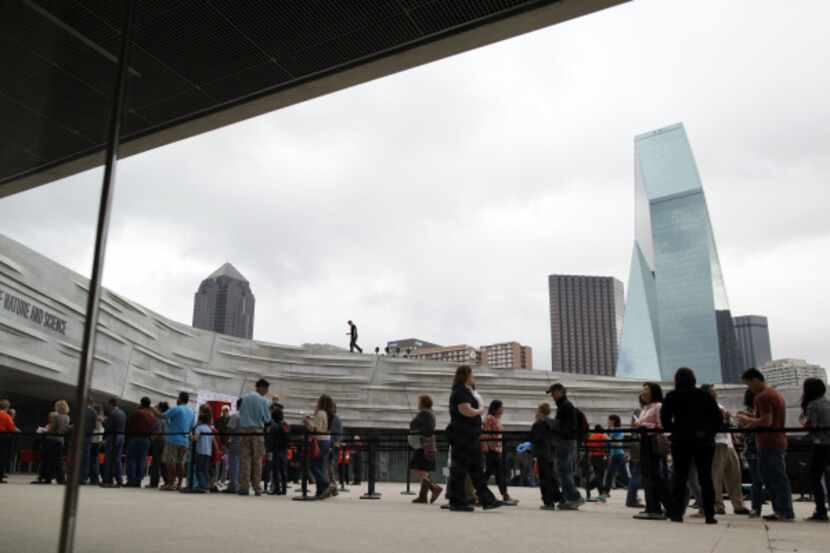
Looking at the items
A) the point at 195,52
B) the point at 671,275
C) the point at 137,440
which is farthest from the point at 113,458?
the point at 671,275

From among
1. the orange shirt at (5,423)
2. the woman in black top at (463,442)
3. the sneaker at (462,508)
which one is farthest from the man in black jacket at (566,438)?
the orange shirt at (5,423)

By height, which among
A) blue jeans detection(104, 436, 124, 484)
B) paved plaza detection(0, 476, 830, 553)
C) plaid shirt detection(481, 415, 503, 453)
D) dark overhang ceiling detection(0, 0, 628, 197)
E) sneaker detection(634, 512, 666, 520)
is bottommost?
sneaker detection(634, 512, 666, 520)

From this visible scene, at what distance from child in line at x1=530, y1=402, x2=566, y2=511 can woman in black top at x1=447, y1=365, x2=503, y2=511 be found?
1.26 meters

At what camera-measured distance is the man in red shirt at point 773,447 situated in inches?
280

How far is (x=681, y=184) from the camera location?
7700 centimetres

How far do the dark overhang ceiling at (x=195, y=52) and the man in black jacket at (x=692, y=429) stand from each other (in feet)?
12.9

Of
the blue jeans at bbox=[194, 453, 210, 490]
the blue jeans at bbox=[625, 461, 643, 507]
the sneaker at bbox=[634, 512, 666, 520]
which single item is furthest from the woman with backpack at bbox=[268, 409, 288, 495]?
the sneaker at bbox=[634, 512, 666, 520]

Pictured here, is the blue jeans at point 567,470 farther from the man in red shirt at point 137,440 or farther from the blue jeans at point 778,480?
the man in red shirt at point 137,440

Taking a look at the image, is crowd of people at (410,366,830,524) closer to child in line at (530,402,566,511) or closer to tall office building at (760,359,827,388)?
child in line at (530,402,566,511)

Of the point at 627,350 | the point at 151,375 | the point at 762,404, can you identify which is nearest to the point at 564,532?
the point at 762,404

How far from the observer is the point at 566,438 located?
8.73 m

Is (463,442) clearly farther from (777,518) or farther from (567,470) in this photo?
(777,518)

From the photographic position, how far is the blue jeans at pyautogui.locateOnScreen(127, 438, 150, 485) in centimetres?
1191

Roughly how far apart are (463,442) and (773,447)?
323 centimetres
